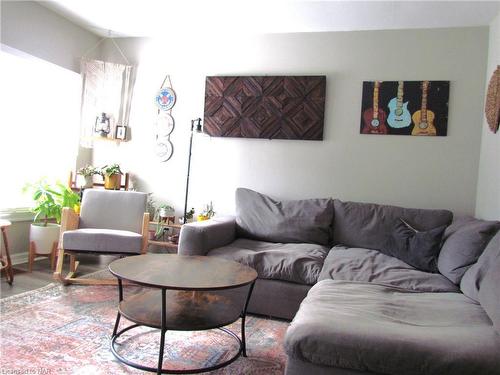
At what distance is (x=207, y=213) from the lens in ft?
12.5

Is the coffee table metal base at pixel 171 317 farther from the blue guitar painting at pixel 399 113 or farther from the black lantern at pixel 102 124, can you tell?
the black lantern at pixel 102 124

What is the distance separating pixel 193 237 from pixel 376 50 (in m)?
2.32

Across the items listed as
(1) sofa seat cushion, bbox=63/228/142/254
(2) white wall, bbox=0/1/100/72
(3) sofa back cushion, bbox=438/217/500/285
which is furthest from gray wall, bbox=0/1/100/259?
(3) sofa back cushion, bbox=438/217/500/285

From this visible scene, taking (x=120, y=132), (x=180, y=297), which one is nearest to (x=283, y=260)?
(x=180, y=297)

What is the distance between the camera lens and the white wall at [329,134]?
3367 mm

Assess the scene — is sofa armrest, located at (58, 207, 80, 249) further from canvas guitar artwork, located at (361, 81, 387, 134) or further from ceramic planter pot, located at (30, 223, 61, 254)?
canvas guitar artwork, located at (361, 81, 387, 134)

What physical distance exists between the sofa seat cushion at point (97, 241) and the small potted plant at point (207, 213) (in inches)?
31.0

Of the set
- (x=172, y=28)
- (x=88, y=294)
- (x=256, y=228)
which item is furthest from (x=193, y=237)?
(x=172, y=28)

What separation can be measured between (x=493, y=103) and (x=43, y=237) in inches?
152

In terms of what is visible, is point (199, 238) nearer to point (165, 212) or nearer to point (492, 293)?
point (165, 212)

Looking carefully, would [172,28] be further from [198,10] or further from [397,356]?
[397,356]

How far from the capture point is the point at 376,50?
3.54 meters

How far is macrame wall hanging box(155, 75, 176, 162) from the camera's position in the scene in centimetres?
406

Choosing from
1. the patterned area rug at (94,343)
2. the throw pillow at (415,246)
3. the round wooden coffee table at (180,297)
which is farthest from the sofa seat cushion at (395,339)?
the throw pillow at (415,246)
